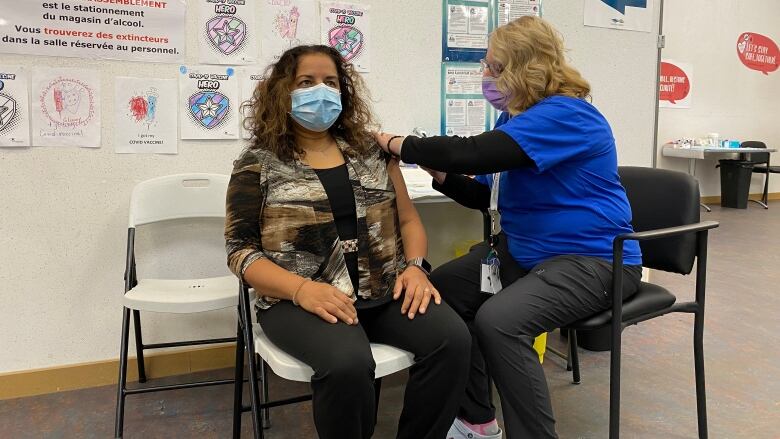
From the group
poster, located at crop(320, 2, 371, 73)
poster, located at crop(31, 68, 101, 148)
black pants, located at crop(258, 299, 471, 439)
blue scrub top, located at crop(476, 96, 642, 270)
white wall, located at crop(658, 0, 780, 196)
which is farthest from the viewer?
white wall, located at crop(658, 0, 780, 196)

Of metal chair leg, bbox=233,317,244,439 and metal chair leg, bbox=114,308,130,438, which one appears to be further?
metal chair leg, bbox=114,308,130,438

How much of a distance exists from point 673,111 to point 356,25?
6.56 meters

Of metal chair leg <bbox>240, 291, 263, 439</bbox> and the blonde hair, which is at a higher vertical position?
the blonde hair

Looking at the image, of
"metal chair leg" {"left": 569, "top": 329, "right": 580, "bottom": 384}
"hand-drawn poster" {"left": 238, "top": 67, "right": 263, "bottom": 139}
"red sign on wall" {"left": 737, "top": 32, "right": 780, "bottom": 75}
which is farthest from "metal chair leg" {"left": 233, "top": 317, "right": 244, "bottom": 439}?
"red sign on wall" {"left": 737, "top": 32, "right": 780, "bottom": 75}

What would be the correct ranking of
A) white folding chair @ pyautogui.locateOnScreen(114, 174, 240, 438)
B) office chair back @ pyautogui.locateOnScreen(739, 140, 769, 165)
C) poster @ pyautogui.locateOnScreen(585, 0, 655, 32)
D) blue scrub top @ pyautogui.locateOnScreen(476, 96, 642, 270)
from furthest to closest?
office chair back @ pyautogui.locateOnScreen(739, 140, 769, 165) → poster @ pyautogui.locateOnScreen(585, 0, 655, 32) → white folding chair @ pyautogui.locateOnScreen(114, 174, 240, 438) → blue scrub top @ pyautogui.locateOnScreen(476, 96, 642, 270)

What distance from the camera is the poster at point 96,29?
81.3 inches

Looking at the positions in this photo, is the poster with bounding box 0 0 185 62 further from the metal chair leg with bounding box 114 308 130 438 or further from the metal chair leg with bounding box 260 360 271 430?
the metal chair leg with bounding box 260 360 271 430

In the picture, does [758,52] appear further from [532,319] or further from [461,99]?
[532,319]

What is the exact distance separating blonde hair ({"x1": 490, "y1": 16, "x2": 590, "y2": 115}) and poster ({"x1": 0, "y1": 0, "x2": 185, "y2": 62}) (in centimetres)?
135

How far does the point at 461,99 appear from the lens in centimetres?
274

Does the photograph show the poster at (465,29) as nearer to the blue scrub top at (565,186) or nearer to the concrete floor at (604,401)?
the blue scrub top at (565,186)

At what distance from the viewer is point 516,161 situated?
5.00 feet

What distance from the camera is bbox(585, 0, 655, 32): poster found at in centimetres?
292

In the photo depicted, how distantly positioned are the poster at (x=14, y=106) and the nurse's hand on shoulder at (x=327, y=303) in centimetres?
144
